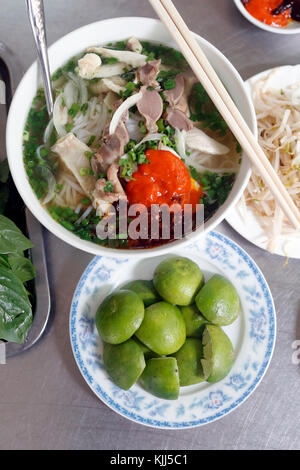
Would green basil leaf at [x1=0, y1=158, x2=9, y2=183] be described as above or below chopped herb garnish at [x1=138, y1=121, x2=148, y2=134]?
below

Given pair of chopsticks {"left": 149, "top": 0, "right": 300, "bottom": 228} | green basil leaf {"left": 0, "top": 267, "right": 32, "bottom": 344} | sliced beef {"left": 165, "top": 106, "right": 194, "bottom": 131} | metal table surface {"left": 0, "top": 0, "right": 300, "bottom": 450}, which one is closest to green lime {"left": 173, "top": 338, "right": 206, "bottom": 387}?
metal table surface {"left": 0, "top": 0, "right": 300, "bottom": 450}

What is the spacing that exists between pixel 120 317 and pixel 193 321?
0.28m

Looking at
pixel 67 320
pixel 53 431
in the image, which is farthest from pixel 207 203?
pixel 53 431

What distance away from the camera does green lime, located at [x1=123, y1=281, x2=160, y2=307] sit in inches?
59.7

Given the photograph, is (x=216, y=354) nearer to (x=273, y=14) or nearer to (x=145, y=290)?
(x=145, y=290)

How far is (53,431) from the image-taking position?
158 centimetres

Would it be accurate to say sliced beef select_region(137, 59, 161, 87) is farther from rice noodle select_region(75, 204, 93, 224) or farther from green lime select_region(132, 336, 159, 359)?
green lime select_region(132, 336, 159, 359)

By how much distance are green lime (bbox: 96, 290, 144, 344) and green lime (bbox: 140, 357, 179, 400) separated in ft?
0.44

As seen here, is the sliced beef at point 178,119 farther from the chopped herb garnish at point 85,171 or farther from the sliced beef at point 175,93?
the chopped herb garnish at point 85,171

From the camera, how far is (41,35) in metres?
1.26

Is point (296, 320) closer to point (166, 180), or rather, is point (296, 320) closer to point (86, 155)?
point (166, 180)

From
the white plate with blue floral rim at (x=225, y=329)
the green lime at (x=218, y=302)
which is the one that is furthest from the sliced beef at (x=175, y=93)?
the green lime at (x=218, y=302)

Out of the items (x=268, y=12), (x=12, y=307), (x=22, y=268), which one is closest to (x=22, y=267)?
(x=22, y=268)

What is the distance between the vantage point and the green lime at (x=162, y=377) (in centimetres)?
137
